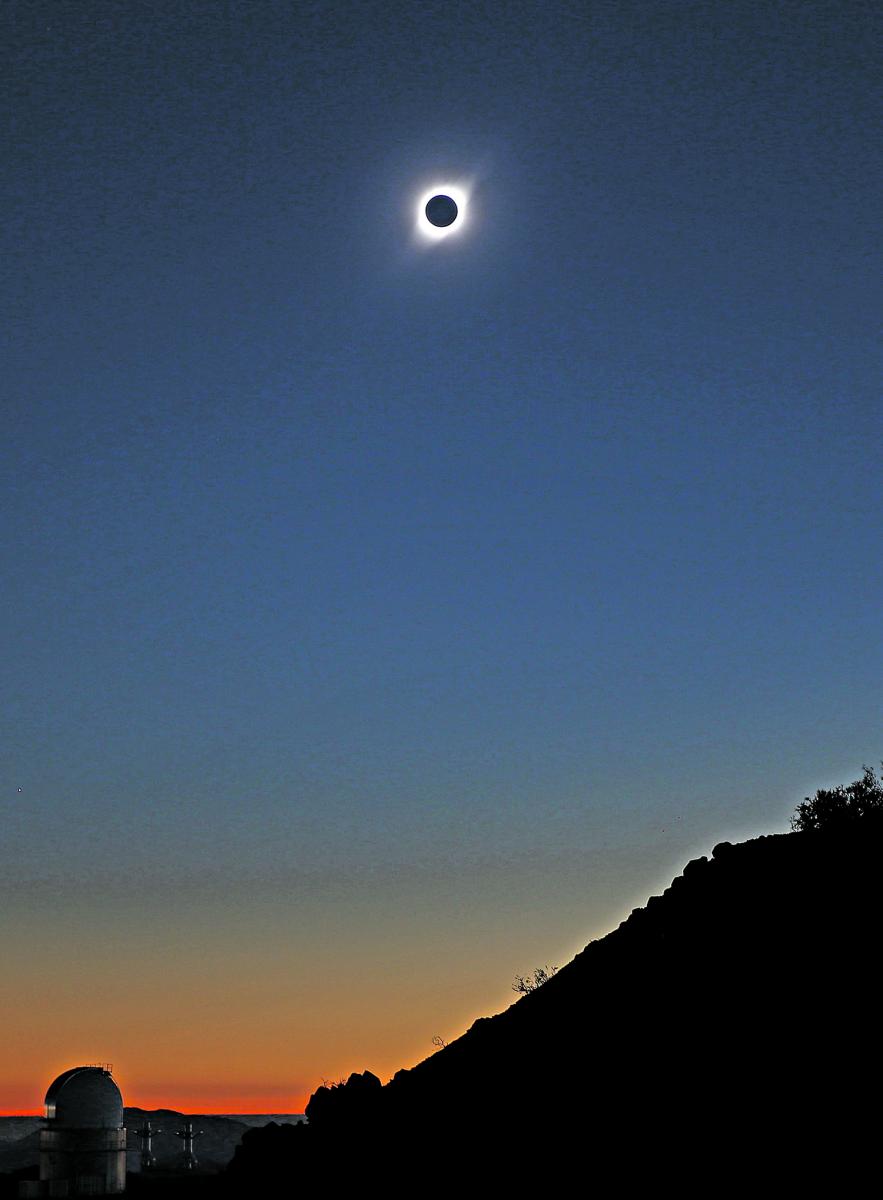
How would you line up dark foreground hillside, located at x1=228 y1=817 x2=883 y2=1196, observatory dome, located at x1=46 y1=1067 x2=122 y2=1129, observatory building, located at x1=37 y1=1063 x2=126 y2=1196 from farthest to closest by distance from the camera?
observatory dome, located at x1=46 y1=1067 x2=122 y2=1129 → observatory building, located at x1=37 y1=1063 x2=126 y2=1196 → dark foreground hillside, located at x1=228 y1=817 x2=883 y2=1196

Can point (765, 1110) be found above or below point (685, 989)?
below

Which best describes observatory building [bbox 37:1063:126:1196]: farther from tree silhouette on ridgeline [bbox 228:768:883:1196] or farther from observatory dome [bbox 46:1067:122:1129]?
tree silhouette on ridgeline [bbox 228:768:883:1196]

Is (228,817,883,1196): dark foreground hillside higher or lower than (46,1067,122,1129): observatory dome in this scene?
lower


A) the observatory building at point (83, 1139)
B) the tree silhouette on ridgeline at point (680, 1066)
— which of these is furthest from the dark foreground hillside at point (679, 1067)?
the observatory building at point (83, 1139)

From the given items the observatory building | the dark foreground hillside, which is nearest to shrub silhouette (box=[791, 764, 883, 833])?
the dark foreground hillside

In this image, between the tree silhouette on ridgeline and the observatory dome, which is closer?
the tree silhouette on ridgeline

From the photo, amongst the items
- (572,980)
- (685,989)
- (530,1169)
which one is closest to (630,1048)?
(685,989)

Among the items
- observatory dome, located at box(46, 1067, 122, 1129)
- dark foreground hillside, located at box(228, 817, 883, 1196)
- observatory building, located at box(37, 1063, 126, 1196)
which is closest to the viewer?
dark foreground hillside, located at box(228, 817, 883, 1196)

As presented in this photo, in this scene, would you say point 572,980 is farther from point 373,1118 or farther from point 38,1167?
point 38,1167
